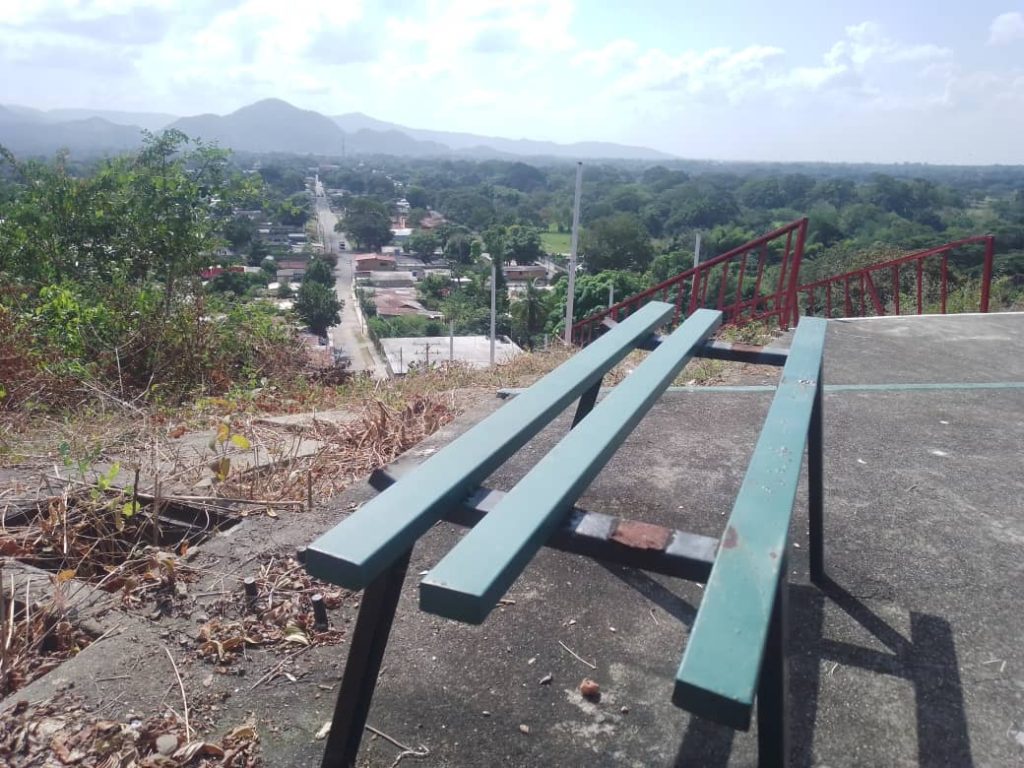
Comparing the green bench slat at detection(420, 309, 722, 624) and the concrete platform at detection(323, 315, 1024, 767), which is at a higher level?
the green bench slat at detection(420, 309, 722, 624)

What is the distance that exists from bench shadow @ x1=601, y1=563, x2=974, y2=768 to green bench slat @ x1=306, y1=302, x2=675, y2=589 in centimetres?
71

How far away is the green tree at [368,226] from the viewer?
70625 mm

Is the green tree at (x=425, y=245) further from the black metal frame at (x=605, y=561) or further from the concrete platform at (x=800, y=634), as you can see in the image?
the black metal frame at (x=605, y=561)

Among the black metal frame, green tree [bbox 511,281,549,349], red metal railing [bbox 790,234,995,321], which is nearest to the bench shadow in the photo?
the black metal frame

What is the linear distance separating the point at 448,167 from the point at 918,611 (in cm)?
15132

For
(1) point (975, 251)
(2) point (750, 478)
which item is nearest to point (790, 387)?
(2) point (750, 478)

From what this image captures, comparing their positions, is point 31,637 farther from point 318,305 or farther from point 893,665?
point 318,305

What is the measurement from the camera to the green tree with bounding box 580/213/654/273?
39906 mm

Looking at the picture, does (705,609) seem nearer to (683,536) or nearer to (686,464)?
(683,536)

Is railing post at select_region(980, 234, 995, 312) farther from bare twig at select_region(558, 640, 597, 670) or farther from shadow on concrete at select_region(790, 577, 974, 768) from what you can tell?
bare twig at select_region(558, 640, 597, 670)

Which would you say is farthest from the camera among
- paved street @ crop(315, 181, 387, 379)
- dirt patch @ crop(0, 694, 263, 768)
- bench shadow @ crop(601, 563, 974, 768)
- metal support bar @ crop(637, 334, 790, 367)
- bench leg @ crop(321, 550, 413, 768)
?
paved street @ crop(315, 181, 387, 379)

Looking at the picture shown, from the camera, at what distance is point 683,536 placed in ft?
4.19

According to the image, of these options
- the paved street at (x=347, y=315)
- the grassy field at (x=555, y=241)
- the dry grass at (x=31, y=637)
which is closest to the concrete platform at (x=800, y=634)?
the dry grass at (x=31, y=637)

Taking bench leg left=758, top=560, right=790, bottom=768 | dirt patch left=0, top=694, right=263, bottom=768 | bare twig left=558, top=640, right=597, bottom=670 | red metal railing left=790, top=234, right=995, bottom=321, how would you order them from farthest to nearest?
red metal railing left=790, top=234, right=995, bottom=321 < bare twig left=558, top=640, right=597, bottom=670 < dirt patch left=0, top=694, right=263, bottom=768 < bench leg left=758, top=560, right=790, bottom=768
